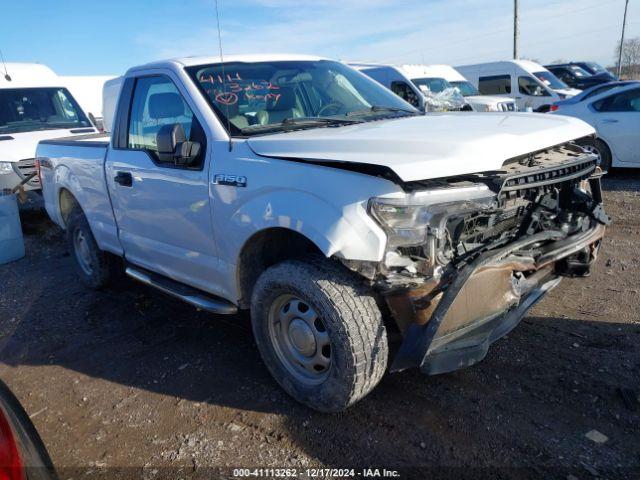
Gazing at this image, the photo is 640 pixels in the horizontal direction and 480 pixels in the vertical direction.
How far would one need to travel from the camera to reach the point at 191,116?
3617 millimetres

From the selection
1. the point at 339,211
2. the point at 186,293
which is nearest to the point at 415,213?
the point at 339,211

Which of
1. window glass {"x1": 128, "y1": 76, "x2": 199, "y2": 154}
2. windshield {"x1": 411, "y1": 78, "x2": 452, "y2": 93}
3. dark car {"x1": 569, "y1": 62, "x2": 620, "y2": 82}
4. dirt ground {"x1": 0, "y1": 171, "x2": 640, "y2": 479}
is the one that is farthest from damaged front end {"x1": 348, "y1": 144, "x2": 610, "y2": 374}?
dark car {"x1": 569, "y1": 62, "x2": 620, "y2": 82}

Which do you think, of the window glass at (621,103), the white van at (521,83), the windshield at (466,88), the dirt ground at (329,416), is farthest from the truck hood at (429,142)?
the windshield at (466,88)

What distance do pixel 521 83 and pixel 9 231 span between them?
15.7 metres

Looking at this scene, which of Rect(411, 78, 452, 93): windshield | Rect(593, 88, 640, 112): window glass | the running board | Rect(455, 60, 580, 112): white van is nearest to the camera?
the running board

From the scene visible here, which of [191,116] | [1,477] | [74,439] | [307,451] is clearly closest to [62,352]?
[74,439]

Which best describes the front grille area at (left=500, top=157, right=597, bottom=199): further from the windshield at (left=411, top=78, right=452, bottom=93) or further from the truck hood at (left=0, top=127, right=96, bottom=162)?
the windshield at (left=411, top=78, right=452, bottom=93)

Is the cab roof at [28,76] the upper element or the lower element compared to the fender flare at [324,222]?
upper

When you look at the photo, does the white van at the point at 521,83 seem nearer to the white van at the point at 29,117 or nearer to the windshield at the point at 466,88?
the windshield at the point at 466,88

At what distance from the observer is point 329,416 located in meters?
3.08

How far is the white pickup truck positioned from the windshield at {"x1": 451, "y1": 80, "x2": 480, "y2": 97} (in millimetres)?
13959

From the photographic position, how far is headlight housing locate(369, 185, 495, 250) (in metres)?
2.58

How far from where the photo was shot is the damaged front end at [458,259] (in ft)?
8.51

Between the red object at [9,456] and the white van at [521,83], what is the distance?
54.8ft
